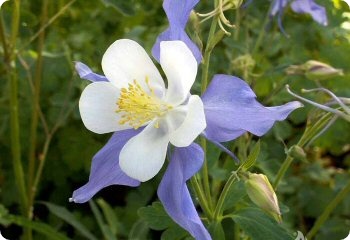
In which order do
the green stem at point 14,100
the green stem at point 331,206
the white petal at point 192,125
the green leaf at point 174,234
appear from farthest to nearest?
the green stem at point 14,100 → the green stem at point 331,206 → the green leaf at point 174,234 → the white petal at point 192,125

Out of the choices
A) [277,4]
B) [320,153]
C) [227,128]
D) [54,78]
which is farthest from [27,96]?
[227,128]

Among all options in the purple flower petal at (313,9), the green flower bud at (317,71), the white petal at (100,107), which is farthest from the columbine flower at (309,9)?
the white petal at (100,107)

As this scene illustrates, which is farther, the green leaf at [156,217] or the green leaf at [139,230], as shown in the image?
the green leaf at [139,230]

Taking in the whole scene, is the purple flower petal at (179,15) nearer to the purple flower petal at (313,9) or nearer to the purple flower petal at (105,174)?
the purple flower petal at (105,174)

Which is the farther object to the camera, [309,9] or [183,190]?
[309,9]

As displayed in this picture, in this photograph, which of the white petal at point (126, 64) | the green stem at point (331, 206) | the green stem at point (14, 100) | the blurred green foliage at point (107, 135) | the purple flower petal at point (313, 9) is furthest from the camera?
the blurred green foliage at point (107, 135)

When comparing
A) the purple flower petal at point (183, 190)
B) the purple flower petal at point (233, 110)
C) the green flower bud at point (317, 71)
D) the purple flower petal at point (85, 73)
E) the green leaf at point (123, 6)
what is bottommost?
the green flower bud at point (317, 71)

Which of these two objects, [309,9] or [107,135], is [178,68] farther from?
[107,135]

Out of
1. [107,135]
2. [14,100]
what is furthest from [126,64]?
[107,135]
